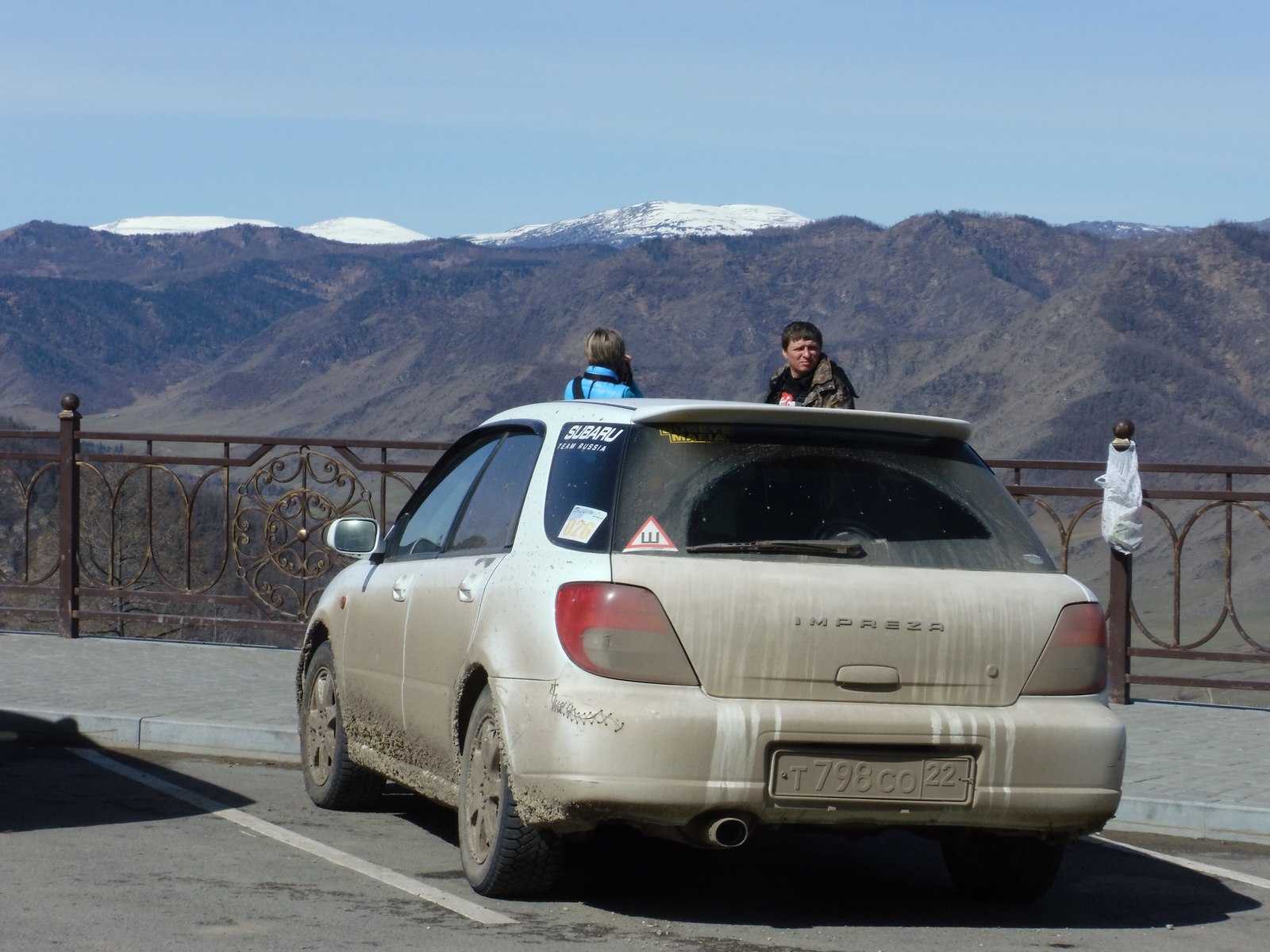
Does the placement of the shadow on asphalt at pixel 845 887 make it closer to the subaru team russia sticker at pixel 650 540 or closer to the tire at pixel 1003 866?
the tire at pixel 1003 866

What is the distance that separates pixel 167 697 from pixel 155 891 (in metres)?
4.60

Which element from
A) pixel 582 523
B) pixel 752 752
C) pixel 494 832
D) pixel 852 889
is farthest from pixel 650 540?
pixel 852 889

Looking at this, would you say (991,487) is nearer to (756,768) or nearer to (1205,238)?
(756,768)

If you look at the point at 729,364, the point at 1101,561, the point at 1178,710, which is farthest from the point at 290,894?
the point at 729,364

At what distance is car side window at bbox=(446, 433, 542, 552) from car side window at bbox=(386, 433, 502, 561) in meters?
0.13

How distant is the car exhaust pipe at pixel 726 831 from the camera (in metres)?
5.00

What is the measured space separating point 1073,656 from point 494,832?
180cm

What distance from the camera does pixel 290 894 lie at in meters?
5.53

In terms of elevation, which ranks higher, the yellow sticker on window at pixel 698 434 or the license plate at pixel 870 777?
the yellow sticker on window at pixel 698 434

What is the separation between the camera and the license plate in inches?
195

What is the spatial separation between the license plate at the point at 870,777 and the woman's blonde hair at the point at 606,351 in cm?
406

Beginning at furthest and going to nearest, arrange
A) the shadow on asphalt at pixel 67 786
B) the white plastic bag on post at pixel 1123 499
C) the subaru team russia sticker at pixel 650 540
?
the white plastic bag on post at pixel 1123 499, the shadow on asphalt at pixel 67 786, the subaru team russia sticker at pixel 650 540

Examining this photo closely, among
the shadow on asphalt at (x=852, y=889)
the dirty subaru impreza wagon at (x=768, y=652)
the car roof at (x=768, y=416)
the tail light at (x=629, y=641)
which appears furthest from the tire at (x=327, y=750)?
the tail light at (x=629, y=641)

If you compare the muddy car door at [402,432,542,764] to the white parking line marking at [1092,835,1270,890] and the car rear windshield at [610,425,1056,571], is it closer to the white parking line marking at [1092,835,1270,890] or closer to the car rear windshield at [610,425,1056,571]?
the car rear windshield at [610,425,1056,571]
